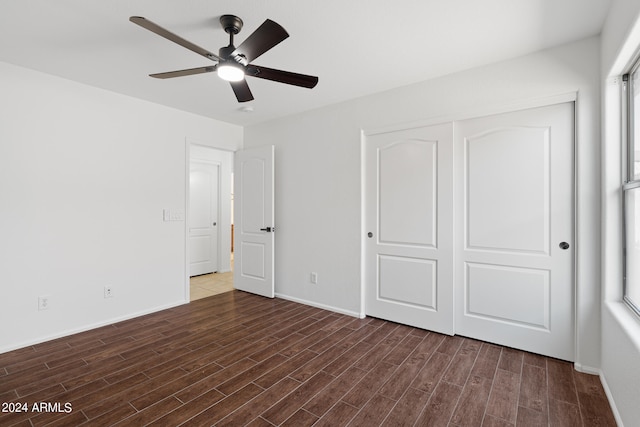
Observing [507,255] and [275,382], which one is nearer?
[275,382]

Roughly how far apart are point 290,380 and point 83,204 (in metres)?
2.67

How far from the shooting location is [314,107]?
12.5 ft

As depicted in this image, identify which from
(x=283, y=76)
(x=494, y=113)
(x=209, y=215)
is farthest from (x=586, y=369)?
(x=209, y=215)

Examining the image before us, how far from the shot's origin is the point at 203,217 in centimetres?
583

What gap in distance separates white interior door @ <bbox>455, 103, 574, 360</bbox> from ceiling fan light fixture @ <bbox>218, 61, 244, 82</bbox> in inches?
79.1

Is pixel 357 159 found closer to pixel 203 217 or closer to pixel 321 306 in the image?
pixel 321 306

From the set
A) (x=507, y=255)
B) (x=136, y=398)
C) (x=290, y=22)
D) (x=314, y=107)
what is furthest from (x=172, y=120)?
(x=507, y=255)

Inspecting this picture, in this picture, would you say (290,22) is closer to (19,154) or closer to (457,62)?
(457,62)

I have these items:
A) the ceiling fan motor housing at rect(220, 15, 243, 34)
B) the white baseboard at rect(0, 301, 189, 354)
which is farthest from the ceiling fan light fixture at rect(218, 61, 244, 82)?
the white baseboard at rect(0, 301, 189, 354)

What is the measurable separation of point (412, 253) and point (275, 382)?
1.77m

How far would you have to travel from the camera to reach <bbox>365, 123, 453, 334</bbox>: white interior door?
2971 mm

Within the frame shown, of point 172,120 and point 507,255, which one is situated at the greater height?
point 172,120

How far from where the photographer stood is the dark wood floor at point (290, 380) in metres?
1.85

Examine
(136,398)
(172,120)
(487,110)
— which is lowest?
(136,398)
